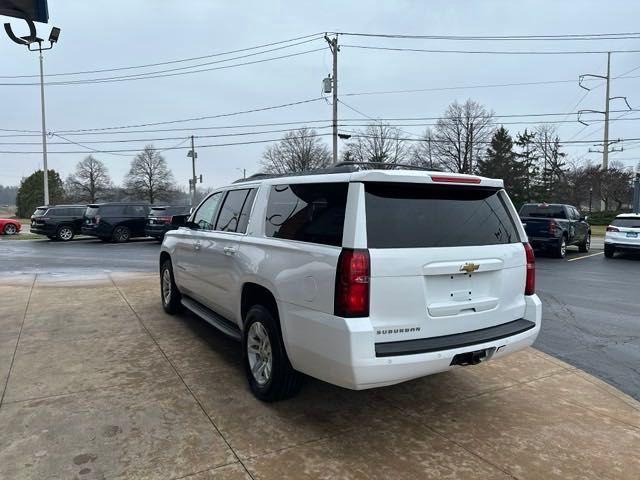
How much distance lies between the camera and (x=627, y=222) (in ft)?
54.4

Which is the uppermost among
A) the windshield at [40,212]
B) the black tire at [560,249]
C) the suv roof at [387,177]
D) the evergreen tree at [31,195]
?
the evergreen tree at [31,195]

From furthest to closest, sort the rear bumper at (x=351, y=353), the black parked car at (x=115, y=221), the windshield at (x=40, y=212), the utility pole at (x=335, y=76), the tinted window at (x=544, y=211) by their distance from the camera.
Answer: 1. the utility pole at (x=335, y=76)
2. the windshield at (x=40, y=212)
3. the black parked car at (x=115, y=221)
4. the tinted window at (x=544, y=211)
5. the rear bumper at (x=351, y=353)

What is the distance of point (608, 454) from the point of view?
324 cm

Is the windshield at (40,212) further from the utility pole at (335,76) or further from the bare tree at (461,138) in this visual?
the bare tree at (461,138)

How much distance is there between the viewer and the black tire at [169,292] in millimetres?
6707

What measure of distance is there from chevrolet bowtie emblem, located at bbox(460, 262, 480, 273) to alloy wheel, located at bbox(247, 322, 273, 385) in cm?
157

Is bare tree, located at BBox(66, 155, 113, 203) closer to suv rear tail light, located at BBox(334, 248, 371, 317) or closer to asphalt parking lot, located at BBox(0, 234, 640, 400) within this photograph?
asphalt parking lot, located at BBox(0, 234, 640, 400)

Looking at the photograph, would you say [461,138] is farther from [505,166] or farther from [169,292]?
[169,292]

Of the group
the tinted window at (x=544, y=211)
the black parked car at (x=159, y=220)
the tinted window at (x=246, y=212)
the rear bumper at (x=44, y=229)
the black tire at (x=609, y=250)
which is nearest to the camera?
the tinted window at (x=246, y=212)

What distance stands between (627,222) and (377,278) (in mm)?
16854

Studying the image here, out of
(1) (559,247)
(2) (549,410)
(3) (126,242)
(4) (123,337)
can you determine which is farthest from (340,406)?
(3) (126,242)

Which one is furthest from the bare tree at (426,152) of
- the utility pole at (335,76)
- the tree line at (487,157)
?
the utility pole at (335,76)

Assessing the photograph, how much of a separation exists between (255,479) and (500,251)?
7.69ft

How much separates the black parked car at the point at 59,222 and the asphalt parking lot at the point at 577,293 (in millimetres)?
3469
